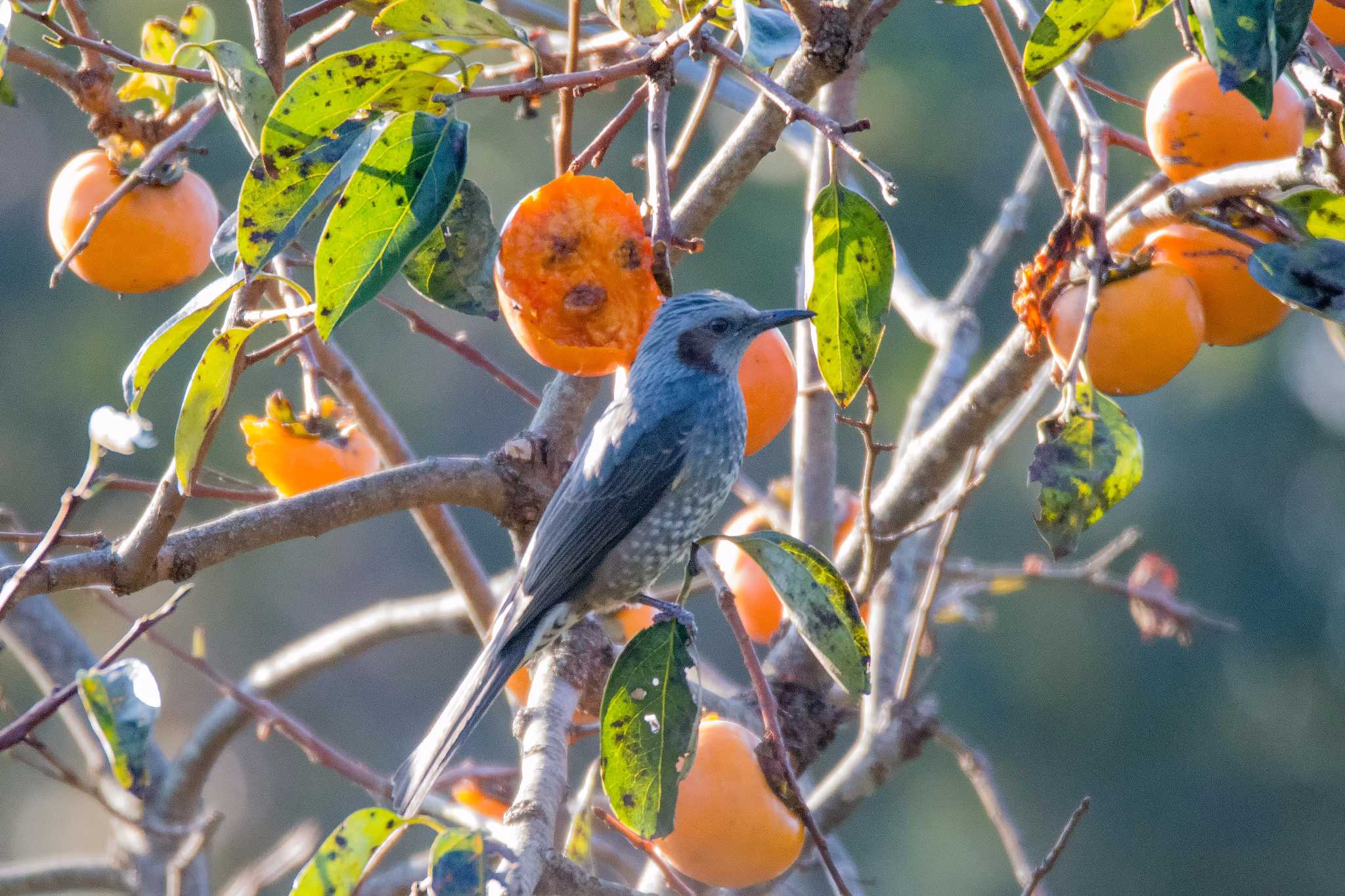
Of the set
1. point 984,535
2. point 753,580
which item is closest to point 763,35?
point 753,580

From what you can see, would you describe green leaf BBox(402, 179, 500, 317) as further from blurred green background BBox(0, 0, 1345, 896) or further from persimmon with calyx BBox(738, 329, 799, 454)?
blurred green background BBox(0, 0, 1345, 896)

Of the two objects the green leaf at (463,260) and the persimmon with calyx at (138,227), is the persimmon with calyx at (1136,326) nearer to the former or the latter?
the green leaf at (463,260)

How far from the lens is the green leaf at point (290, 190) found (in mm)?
1104

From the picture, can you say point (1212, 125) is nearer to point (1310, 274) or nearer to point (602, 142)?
point (1310, 274)

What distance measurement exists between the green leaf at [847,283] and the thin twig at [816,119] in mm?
120

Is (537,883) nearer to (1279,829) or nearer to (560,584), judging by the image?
(560,584)

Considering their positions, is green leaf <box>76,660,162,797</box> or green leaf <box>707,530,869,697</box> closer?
green leaf <box>76,660,162,797</box>

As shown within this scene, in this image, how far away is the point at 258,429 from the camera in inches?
77.9

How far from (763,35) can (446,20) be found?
0.33 meters

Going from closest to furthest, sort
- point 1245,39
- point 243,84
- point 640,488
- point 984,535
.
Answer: point 1245,39, point 243,84, point 640,488, point 984,535

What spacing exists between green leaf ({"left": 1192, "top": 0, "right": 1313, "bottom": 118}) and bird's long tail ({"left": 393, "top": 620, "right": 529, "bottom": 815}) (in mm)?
1171

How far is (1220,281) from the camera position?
5.07 ft

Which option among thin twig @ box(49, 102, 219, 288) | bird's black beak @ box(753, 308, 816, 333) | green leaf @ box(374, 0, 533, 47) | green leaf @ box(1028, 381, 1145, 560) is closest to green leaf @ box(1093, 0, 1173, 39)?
green leaf @ box(1028, 381, 1145, 560)

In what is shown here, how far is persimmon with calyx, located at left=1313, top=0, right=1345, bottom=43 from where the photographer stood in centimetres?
164
